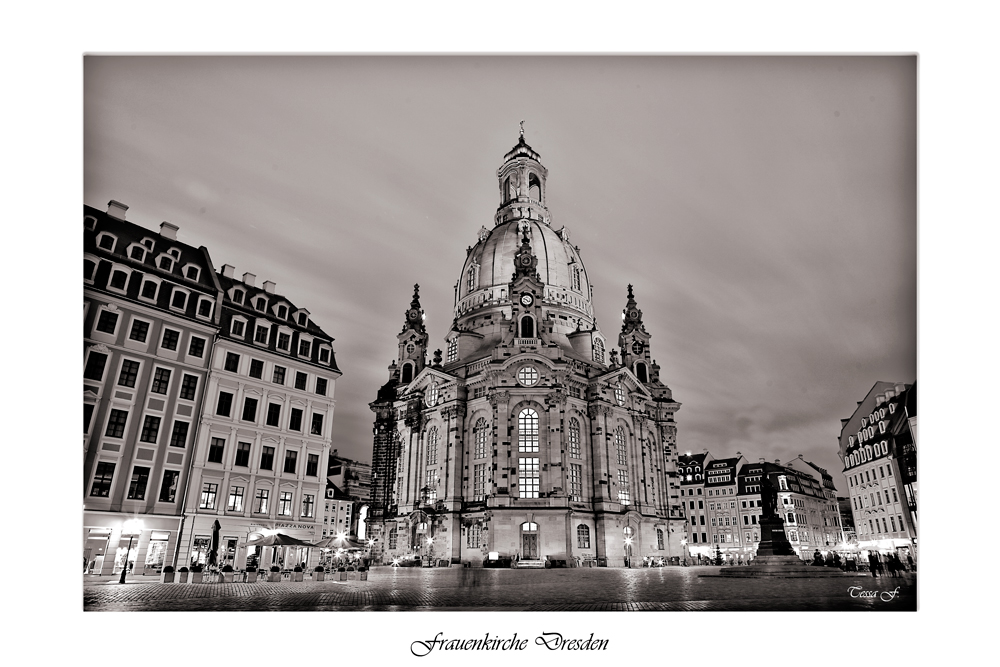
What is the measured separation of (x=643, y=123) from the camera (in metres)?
20.5

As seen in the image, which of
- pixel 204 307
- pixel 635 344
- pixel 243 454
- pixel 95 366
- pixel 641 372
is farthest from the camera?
pixel 635 344

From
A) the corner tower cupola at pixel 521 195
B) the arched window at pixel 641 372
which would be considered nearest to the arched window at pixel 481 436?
the arched window at pixel 641 372

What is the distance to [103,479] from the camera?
18938 mm

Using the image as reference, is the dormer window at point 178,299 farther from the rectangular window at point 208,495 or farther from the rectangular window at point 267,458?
the rectangular window at point 208,495

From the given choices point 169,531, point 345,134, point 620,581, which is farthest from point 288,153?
point 620,581

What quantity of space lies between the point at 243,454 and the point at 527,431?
22263 mm

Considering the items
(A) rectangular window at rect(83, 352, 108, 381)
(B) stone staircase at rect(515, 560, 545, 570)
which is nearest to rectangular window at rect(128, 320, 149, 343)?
(A) rectangular window at rect(83, 352, 108, 381)

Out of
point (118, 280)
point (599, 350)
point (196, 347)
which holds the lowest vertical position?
point (196, 347)

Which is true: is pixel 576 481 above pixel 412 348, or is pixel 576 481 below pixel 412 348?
below

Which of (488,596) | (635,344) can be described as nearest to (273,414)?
(488,596)

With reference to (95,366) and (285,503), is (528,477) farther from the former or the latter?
(95,366)

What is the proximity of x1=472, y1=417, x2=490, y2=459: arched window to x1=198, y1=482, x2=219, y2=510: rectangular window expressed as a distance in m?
22.6

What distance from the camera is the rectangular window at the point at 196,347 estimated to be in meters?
21.5

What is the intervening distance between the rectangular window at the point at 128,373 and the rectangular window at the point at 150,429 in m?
1.21
